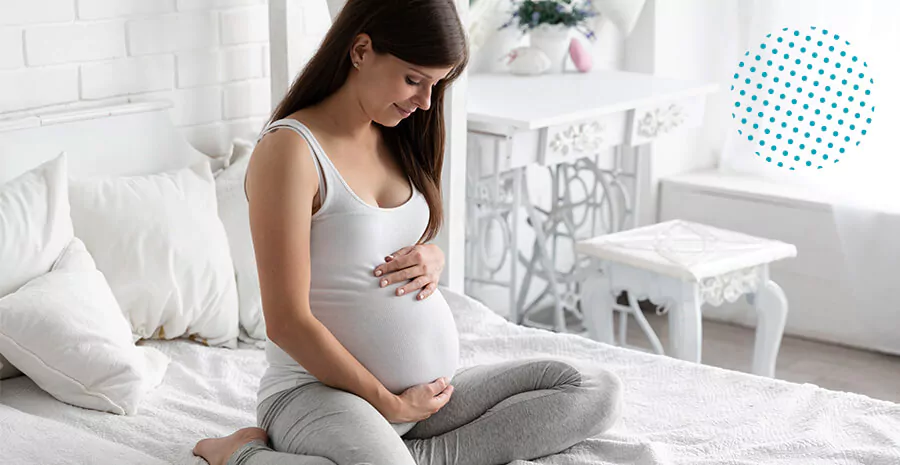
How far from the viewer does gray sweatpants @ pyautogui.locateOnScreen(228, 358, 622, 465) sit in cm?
146

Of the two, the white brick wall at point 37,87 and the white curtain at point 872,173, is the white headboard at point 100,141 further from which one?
the white curtain at point 872,173

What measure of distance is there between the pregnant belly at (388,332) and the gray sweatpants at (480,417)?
0.07 metres

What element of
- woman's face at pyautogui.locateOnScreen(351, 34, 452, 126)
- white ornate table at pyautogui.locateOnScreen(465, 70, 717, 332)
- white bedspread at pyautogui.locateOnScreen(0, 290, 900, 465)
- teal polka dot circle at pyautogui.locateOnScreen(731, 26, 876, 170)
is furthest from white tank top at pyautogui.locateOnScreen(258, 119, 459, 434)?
teal polka dot circle at pyautogui.locateOnScreen(731, 26, 876, 170)

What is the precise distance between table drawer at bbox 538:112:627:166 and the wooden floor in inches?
32.5

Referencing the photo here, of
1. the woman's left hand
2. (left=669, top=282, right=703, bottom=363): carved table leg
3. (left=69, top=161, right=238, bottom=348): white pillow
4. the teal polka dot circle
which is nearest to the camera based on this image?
the woman's left hand

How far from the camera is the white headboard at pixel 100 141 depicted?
6.74 feet

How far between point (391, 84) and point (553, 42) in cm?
177

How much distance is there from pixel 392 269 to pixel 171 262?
66 centimetres

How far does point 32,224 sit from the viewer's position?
6.17 ft

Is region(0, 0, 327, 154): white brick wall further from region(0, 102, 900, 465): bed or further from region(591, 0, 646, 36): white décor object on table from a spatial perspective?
region(591, 0, 646, 36): white décor object on table

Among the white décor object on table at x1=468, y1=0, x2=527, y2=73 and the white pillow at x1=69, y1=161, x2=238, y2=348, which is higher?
the white décor object on table at x1=468, y1=0, x2=527, y2=73

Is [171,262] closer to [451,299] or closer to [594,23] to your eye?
[451,299]

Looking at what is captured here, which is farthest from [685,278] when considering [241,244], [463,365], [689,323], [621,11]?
[621,11]

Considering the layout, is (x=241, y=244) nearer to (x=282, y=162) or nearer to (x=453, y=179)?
(x=453, y=179)
